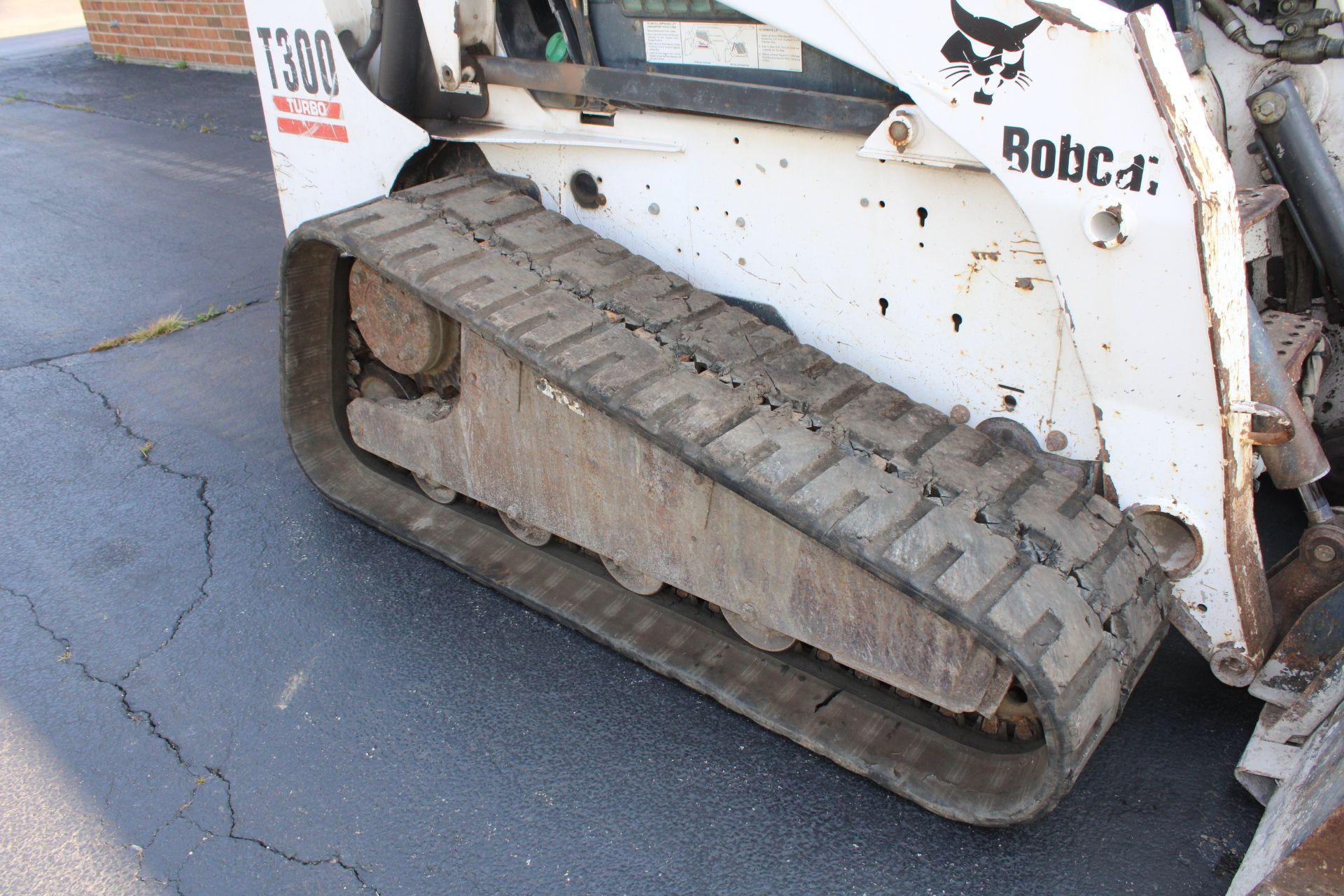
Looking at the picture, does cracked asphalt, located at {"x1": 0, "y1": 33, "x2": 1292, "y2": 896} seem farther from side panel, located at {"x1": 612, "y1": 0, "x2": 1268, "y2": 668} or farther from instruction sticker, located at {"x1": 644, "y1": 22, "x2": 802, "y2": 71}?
instruction sticker, located at {"x1": 644, "y1": 22, "x2": 802, "y2": 71}

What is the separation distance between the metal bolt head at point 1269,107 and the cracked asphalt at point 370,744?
1177 millimetres

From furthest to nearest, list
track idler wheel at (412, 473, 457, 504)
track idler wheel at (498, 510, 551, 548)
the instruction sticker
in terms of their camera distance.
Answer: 1. track idler wheel at (412, 473, 457, 504)
2. track idler wheel at (498, 510, 551, 548)
3. the instruction sticker

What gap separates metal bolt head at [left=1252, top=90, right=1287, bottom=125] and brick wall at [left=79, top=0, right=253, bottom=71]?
8041 mm

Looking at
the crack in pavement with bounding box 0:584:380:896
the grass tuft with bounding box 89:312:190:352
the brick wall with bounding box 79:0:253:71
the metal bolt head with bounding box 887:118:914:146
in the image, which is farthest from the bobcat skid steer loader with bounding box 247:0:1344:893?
the brick wall with bounding box 79:0:253:71

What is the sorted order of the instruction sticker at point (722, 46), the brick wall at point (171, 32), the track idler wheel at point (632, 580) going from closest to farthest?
the instruction sticker at point (722, 46)
the track idler wheel at point (632, 580)
the brick wall at point (171, 32)

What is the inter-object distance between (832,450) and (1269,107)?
4.16 ft

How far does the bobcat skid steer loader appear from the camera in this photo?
1.89 m

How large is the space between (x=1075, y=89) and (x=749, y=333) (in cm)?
88

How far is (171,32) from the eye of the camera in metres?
9.33

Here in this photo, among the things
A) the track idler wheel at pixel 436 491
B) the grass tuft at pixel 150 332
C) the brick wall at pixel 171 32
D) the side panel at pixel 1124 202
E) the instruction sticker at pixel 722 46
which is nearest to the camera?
the side panel at pixel 1124 202

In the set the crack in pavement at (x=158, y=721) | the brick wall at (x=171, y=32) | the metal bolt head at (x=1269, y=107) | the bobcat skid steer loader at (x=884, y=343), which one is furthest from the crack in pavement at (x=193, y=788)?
the brick wall at (x=171, y=32)

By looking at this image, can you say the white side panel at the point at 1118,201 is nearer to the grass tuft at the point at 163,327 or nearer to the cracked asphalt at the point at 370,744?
the cracked asphalt at the point at 370,744

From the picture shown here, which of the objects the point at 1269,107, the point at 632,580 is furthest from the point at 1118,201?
the point at 632,580

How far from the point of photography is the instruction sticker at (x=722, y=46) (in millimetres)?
2350
